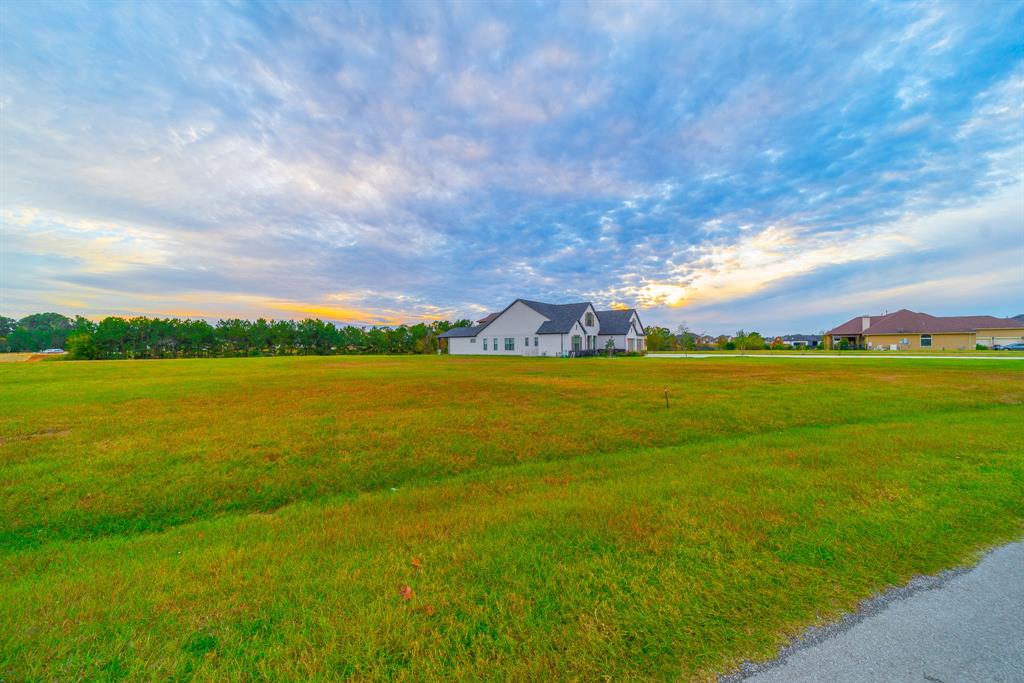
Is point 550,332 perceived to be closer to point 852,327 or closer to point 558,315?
point 558,315

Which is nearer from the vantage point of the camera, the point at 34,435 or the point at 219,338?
the point at 34,435

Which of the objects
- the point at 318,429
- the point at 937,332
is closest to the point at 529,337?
the point at 318,429

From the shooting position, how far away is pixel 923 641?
274cm

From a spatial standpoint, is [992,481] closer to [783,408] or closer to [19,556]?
[783,408]

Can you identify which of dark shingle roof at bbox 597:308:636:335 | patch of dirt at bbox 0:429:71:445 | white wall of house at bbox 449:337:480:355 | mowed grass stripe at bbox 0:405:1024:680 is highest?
dark shingle roof at bbox 597:308:636:335

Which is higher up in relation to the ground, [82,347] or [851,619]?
[82,347]

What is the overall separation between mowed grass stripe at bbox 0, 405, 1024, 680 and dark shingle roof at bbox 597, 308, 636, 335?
46.3 meters

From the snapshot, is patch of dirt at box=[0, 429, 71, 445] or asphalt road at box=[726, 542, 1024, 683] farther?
patch of dirt at box=[0, 429, 71, 445]

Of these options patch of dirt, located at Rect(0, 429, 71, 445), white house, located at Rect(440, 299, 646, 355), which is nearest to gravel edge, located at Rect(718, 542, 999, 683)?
patch of dirt, located at Rect(0, 429, 71, 445)

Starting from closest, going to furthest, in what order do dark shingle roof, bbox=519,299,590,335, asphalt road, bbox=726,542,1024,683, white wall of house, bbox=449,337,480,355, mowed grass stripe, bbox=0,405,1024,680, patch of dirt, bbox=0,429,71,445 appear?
asphalt road, bbox=726,542,1024,683 → mowed grass stripe, bbox=0,405,1024,680 → patch of dirt, bbox=0,429,71,445 → dark shingle roof, bbox=519,299,590,335 → white wall of house, bbox=449,337,480,355

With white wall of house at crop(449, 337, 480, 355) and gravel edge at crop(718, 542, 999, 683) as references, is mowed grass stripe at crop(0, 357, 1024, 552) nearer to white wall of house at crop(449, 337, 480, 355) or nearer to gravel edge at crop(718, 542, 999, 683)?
gravel edge at crop(718, 542, 999, 683)

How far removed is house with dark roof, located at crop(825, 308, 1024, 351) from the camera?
178ft

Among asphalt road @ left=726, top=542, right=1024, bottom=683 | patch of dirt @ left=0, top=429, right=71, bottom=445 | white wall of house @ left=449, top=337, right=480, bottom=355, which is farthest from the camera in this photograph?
white wall of house @ left=449, top=337, right=480, bottom=355

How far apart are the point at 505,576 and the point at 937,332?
3045 inches
